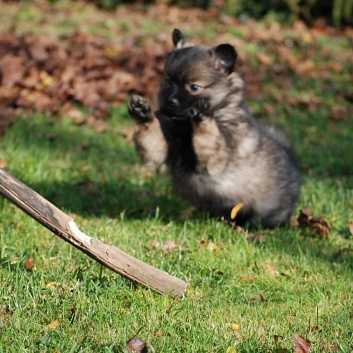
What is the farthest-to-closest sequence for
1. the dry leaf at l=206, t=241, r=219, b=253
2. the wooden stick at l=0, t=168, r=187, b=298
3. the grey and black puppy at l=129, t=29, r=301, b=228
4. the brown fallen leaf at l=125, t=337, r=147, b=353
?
the grey and black puppy at l=129, t=29, r=301, b=228 < the dry leaf at l=206, t=241, r=219, b=253 < the wooden stick at l=0, t=168, r=187, b=298 < the brown fallen leaf at l=125, t=337, r=147, b=353

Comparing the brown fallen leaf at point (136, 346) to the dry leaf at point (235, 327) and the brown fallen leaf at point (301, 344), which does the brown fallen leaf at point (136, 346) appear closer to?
the dry leaf at point (235, 327)

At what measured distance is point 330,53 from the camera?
11070 millimetres

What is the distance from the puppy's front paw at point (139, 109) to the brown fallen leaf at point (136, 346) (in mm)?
2041

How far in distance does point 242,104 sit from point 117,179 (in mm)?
1510

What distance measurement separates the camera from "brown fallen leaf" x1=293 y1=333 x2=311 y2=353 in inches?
116

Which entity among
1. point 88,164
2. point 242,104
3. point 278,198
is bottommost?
point 88,164

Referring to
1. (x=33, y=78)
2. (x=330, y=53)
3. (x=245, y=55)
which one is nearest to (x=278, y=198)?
(x=33, y=78)

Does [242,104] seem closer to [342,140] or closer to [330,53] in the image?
[342,140]

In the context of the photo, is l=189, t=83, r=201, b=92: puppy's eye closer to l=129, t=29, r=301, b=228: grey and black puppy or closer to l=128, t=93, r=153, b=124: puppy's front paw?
l=129, t=29, r=301, b=228: grey and black puppy

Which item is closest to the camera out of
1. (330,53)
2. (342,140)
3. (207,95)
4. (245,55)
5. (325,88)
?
(207,95)

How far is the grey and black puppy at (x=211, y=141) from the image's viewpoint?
15.3ft

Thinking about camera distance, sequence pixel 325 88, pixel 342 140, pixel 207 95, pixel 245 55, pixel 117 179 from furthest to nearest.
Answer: pixel 245 55
pixel 325 88
pixel 342 140
pixel 117 179
pixel 207 95

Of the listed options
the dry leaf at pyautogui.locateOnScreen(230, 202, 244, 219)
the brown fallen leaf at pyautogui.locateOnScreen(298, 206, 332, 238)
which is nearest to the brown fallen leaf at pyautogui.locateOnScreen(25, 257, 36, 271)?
the dry leaf at pyautogui.locateOnScreen(230, 202, 244, 219)

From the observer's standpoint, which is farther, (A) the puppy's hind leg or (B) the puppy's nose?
(B) the puppy's nose
